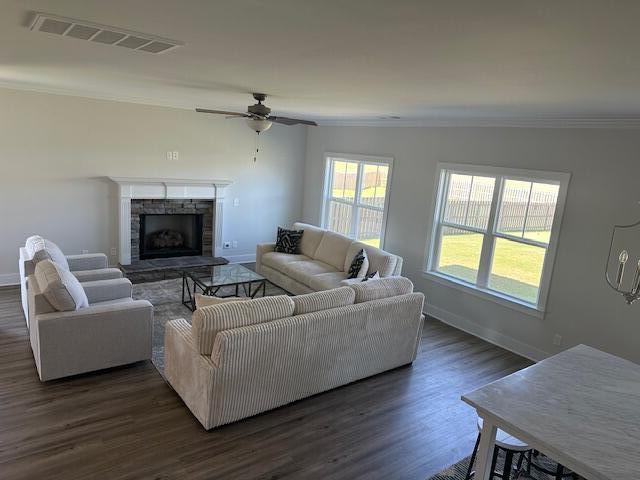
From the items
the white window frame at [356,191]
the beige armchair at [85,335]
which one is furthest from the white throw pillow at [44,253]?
the white window frame at [356,191]

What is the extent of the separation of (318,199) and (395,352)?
174 inches

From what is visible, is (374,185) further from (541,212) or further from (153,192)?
(153,192)

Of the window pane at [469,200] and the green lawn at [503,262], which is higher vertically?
the window pane at [469,200]

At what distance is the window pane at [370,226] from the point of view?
721 centimetres

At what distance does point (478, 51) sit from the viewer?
211 centimetres

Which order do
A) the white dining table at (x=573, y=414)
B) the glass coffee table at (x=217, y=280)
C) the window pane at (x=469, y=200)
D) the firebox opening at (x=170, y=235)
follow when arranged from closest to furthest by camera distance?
the white dining table at (x=573, y=414), the glass coffee table at (x=217, y=280), the window pane at (x=469, y=200), the firebox opening at (x=170, y=235)

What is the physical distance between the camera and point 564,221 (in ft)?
15.8

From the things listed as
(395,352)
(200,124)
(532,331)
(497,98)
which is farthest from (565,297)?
(200,124)

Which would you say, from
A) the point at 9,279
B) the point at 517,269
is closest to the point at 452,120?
the point at 517,269

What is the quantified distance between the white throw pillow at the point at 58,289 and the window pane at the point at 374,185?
15.1 ft

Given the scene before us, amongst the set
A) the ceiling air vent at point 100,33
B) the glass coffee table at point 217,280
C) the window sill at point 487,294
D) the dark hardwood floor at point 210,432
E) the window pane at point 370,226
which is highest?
the ceiling air vent at point 100,33

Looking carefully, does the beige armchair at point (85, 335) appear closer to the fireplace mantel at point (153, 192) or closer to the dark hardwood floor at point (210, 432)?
the dark hardwood floor at point (210, 432)

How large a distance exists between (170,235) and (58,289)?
3742mm

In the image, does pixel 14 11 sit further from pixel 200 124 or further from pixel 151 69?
pixel 200 124
